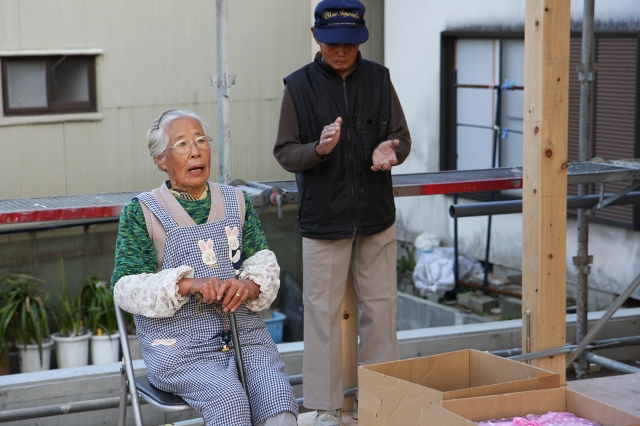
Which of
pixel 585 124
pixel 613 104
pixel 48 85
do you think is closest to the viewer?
pixel 585 124

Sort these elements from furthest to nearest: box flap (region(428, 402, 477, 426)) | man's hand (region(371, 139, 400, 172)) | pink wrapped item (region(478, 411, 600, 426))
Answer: man's hand (region(371, 139, 400, 172)) < pink wrapped item (region(478, 411, 600, 426)) < box flap (region(428, 402, 477, 426))

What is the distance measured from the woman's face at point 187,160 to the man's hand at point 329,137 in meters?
0.41

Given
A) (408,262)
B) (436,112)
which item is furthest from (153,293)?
(436,112)

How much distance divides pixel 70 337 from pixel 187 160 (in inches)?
127

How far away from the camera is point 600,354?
522 cm

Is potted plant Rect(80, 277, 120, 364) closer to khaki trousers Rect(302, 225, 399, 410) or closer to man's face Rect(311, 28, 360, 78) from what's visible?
khaki trousers Rect(302, 225, 399, 410)

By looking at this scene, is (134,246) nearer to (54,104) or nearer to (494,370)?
(494,370)

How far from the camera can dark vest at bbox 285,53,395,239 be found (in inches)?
127

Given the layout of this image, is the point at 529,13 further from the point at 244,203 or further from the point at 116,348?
the point at 116,348

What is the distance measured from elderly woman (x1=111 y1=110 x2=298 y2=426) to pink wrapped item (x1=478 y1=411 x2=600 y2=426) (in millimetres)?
773

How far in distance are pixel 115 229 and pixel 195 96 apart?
1.19m

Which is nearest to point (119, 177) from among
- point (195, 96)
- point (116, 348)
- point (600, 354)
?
point (195, 96)

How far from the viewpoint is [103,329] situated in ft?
18.8

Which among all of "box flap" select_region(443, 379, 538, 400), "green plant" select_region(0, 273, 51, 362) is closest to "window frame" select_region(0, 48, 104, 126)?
"green plant" select_region(0, 273, 51, 362)
